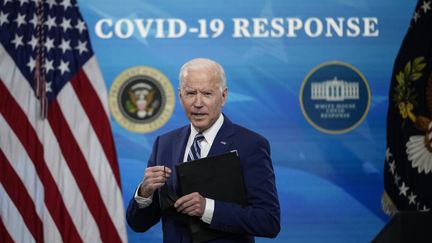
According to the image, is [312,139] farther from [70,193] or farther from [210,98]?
[210,98]

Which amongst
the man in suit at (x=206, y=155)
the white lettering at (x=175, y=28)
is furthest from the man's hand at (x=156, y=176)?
the white lettering at (x=175, y=28)

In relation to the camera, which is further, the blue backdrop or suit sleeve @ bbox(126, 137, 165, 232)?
the blue backdrop

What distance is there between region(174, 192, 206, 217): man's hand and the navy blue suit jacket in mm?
66

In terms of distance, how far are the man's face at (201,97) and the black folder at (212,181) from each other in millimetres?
194

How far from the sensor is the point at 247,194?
2.63 meters

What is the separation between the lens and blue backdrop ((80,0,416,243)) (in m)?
4.72

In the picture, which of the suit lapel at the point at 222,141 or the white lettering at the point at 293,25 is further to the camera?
the white lettering at the point at 293,25

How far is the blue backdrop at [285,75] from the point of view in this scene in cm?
472

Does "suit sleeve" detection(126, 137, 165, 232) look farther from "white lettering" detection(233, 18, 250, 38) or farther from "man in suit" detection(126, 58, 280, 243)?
"white lettering" detection(233, 18, 250, 38)

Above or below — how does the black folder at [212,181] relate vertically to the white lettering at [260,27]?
below

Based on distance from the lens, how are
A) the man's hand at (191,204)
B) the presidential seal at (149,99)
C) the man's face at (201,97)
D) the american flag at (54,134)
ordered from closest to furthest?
the man's hand at (191,204), the man's face at (201,97), the american flag at (54,134), the presidential seal at (149,99)

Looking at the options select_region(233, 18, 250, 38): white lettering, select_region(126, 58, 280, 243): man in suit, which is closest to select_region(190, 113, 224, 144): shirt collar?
select_region(126, 58, 280, 243): man in suit

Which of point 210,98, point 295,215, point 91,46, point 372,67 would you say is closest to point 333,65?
→ point 372,67

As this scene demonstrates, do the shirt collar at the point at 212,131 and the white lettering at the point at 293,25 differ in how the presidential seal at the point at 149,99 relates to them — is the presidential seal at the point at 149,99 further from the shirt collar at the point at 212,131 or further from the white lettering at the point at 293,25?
the shirt collar at the point at 212,131
